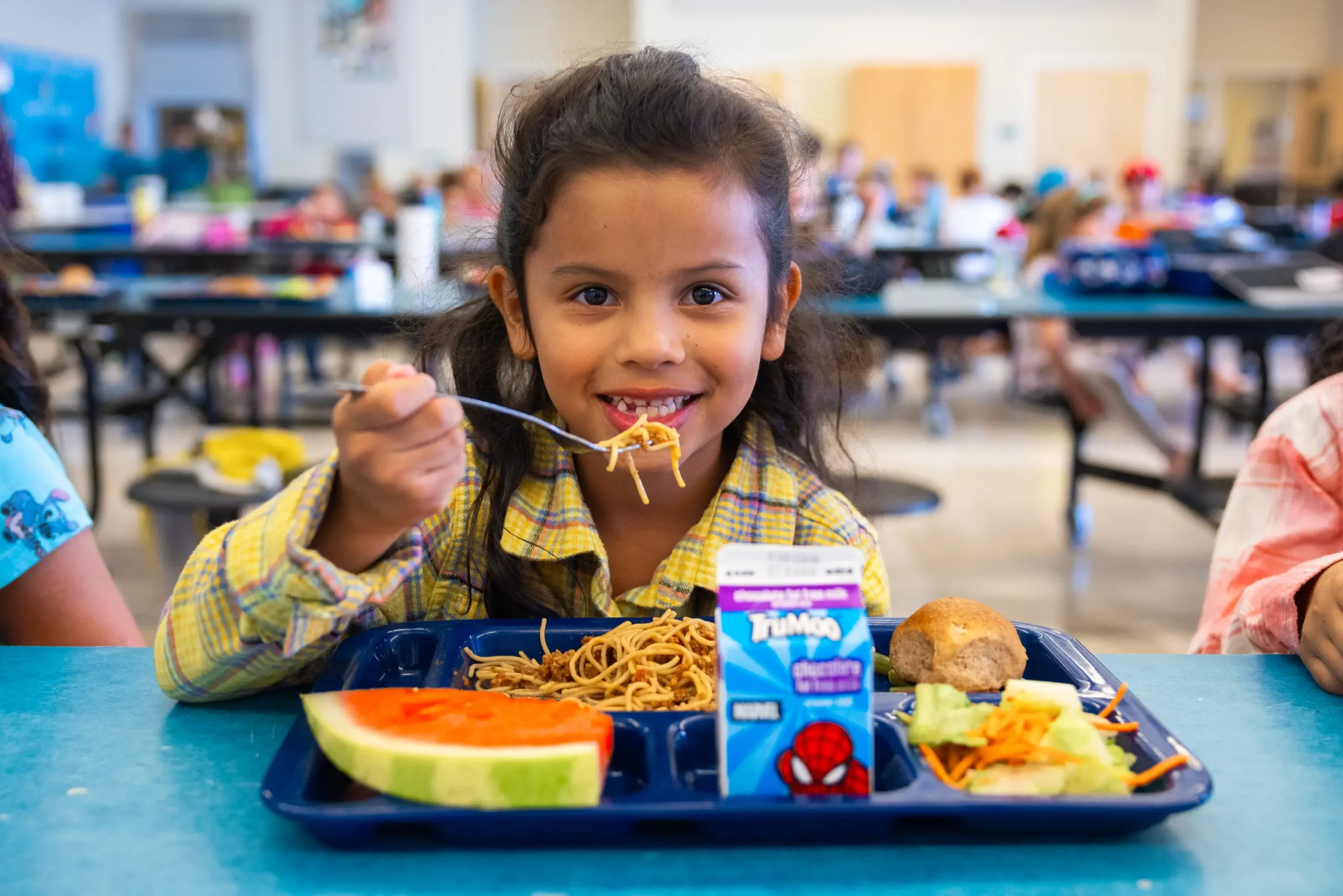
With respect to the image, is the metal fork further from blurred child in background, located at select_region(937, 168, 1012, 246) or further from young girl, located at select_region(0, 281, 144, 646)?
blurred child in background, located at select_region(937, 168, 1012, 246)

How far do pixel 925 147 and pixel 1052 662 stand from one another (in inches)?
524

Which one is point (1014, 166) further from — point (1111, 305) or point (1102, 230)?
point (1111, 305)

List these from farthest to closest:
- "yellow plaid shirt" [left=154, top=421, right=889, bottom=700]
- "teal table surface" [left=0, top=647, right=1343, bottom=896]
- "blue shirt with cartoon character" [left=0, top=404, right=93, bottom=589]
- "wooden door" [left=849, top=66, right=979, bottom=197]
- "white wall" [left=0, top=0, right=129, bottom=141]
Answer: "wooden door" [left=849, top=66, right=979, bottom=197] → "white wall" [left=0, top=0, right=129, bottom=141] → "blue shirt with cartoon character" [left=0, top=404, right=93, bottom=589] → "yellow plaid shirt" [left=154, top=421, right=889, bottom=700] → "teal table surface" [left=0, top=647, right=1343, bottom=896]

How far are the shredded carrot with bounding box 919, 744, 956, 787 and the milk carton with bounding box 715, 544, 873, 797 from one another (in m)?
0.06

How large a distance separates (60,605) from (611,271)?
26.9 inches

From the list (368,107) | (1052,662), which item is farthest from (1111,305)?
(368,107)

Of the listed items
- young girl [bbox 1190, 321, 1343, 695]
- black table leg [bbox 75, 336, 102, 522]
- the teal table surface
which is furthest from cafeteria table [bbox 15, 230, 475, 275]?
the teal table surface

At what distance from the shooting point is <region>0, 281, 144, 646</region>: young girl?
127 cm

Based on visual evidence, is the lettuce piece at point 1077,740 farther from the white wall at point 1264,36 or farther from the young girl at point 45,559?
the white wall at point 1264,36

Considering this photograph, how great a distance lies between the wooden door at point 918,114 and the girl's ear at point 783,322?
496 inches

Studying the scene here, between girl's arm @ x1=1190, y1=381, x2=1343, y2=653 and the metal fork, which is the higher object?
the metal fork

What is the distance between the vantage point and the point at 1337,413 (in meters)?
1.34

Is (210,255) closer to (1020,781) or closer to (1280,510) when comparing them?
(1280,510)

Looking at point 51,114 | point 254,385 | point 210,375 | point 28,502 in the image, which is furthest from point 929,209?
point 51,114
